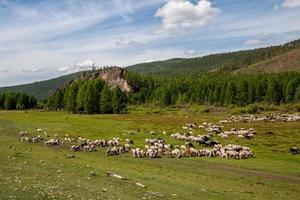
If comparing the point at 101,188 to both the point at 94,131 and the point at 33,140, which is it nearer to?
the point at 33,140

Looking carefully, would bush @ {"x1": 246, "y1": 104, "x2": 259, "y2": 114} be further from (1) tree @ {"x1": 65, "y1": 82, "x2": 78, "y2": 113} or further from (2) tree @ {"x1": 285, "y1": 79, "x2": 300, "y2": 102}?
(1) tree @ {"x1": 65, "y1": 82, "x2": 78, "y2": 113}

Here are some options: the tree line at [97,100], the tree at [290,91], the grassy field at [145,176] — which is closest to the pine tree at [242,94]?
the tree at [290,91]

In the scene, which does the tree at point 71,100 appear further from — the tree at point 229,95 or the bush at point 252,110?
the tree at point 229,95

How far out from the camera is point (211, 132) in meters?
70.1

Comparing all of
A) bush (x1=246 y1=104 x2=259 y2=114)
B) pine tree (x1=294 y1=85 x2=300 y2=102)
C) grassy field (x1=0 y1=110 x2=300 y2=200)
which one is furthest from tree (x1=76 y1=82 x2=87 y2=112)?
grassy field (x1=0 y1=110 x2=300 y2=200)

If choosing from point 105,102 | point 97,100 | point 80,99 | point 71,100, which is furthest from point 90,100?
point 71,100

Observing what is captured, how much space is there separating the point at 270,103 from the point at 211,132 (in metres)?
98.6

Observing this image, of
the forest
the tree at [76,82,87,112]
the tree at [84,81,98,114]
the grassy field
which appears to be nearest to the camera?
the grassy field

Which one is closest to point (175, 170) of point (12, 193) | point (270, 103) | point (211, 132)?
point (12, 193)

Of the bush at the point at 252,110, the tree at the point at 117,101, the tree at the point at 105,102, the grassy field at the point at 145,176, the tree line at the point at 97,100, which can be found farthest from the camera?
the tree at the point at 117,101

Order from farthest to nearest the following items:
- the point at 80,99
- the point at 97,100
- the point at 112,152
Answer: the point at 80,99, the point at 97,100, the point at 112,152

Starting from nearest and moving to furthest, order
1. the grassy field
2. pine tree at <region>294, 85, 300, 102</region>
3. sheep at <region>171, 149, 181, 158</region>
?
the grassy field → sheep at <region>171, 149, 181, 158</region> → pine tree at <region>294, 85, 300, 102</region>

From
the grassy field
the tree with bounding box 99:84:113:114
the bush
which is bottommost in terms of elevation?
the grassy field

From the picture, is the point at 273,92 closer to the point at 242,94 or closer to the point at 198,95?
the point at 242,94
